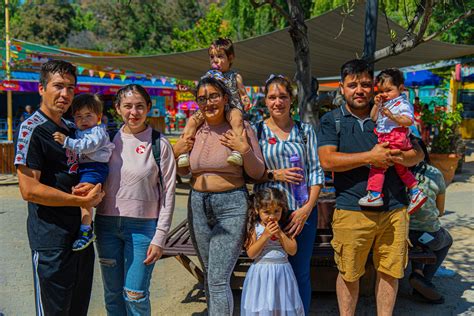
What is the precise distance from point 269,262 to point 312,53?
6894mm

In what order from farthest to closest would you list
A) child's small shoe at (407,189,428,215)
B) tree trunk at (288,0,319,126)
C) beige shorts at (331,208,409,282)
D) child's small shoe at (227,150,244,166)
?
tree trunk at (288,0,319,126), child's small shoe at (407,189,428,215), beige shorts at (331,208,409,282), child's small shoe at (227,150,244,166)

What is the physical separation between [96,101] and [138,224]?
75 centimetres

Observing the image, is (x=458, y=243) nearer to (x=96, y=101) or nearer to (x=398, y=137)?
(x=398, y=137)

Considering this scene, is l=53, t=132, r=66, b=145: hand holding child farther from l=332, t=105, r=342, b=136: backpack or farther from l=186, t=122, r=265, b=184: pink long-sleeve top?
l=332, t=105, r=342, b=136: backpack

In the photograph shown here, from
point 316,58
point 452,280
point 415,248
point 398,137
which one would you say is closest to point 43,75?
point 398,137

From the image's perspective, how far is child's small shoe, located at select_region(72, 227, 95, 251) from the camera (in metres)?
2.40

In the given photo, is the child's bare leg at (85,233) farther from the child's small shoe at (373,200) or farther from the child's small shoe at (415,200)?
the child's small shoe at (415,200)

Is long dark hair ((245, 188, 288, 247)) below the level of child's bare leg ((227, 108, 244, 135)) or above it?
below

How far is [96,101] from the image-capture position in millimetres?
2633

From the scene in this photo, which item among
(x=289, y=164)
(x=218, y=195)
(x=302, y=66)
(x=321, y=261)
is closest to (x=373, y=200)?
(x=289, y=164)

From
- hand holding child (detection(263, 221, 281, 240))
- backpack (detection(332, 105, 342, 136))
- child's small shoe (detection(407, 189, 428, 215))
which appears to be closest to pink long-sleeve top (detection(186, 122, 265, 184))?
hand holding child (detection(263, 221, 281, 240))

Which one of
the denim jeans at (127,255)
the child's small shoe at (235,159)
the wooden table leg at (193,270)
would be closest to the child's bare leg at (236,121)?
the child's small shoe at (235,159)

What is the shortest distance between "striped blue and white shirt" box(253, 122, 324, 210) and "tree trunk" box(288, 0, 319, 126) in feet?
6.76

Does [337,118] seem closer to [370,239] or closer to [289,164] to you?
[289,164]
